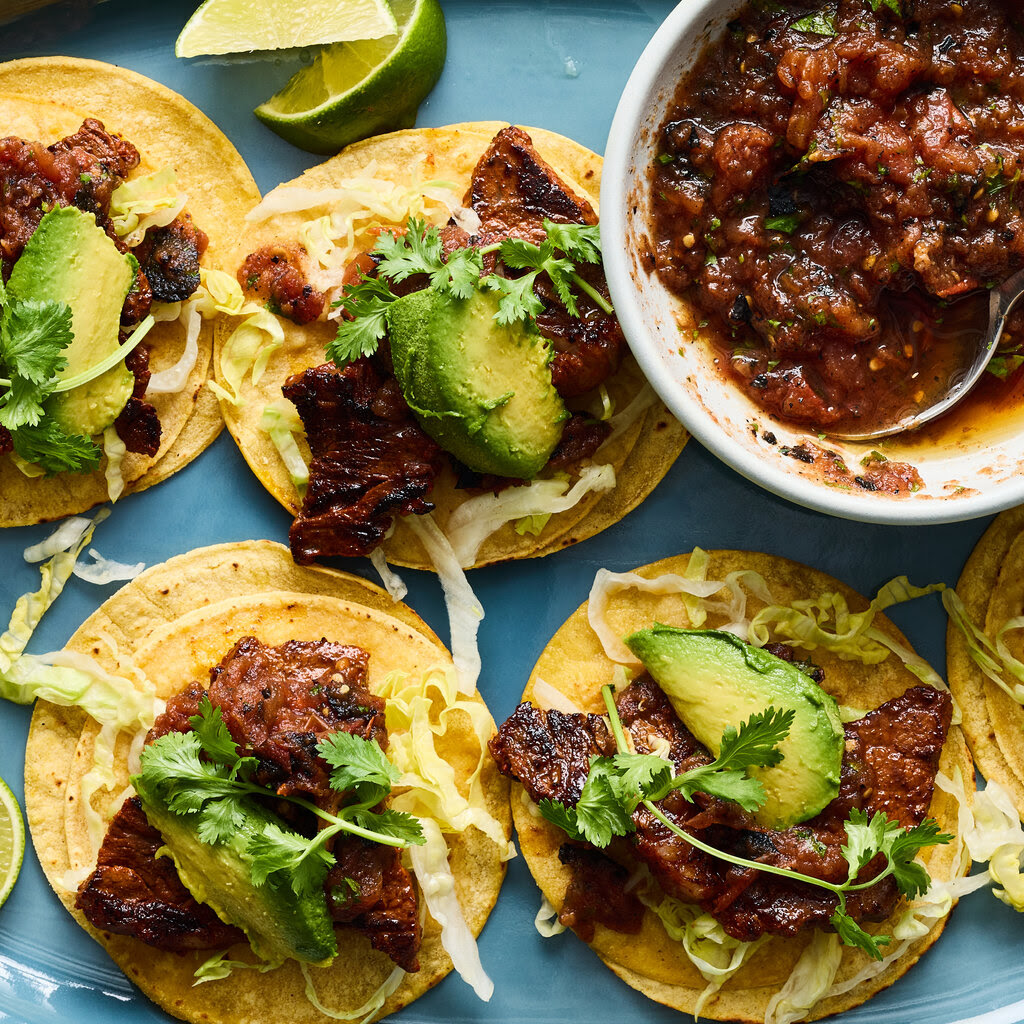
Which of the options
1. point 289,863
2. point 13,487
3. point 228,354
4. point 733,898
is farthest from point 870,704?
point 13,487

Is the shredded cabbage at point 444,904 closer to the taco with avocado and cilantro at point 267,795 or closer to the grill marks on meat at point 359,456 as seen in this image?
the taco with avocado and cilantro at point 267,795

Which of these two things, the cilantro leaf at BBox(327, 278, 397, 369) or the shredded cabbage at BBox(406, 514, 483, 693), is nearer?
the cilantro leaf at BBox(327, 278, 397, 369)

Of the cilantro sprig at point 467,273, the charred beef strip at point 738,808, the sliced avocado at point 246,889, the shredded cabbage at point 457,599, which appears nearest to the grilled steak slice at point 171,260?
the cilantro sprig at point 467,273

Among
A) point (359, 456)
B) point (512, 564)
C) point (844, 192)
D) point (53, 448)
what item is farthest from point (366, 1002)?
point (844, 192)

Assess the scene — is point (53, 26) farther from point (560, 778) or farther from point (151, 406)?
point (560, 778)

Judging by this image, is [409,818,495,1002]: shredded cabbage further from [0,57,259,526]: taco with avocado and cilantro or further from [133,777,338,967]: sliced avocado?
[0,57,259,526]: taco with avocado and cilantro

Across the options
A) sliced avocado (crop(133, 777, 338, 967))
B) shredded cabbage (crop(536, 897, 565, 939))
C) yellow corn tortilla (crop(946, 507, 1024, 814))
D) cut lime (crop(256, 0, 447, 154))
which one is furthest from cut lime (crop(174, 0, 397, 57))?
shredded cabbage (crop(536, 897, 565, 939))
